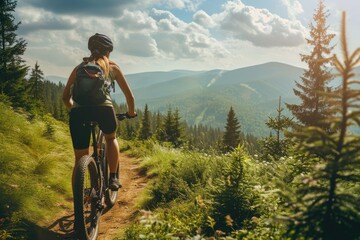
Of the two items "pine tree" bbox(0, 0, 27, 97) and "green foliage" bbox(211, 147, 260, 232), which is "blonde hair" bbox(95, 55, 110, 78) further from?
"pine tree" bbox(0, 0, 27, 97)

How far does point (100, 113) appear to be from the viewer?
188 inches

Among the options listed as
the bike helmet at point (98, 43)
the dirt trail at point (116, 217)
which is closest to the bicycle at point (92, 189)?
the dirt trail at point (116, 217)

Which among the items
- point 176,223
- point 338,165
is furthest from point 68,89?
point 338,165

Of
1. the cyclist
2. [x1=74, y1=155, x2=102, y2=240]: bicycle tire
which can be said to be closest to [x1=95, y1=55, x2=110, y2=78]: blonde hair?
the cyclist

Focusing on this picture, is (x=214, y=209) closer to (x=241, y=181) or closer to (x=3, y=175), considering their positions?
(x=241, y=181)

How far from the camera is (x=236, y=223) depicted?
416 centimetres

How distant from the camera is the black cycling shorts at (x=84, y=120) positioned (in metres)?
4.64

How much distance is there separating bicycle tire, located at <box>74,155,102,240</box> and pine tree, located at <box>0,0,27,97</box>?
25522mm

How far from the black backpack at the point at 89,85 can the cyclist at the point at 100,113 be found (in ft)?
0.47

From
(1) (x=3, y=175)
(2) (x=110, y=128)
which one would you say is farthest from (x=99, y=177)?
(1) (x=3, y=175)

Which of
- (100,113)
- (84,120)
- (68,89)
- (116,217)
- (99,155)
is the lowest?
(116,217)

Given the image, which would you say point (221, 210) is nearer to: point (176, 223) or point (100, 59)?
point (176, 223)

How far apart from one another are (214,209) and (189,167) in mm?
2426

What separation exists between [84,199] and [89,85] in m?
1.62
